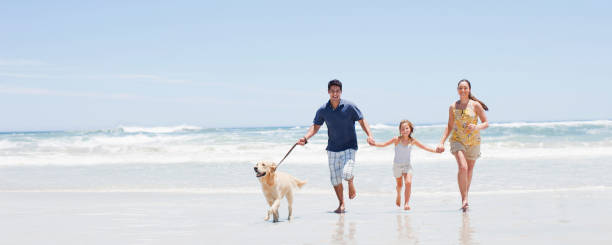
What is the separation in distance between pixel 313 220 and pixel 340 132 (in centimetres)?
113

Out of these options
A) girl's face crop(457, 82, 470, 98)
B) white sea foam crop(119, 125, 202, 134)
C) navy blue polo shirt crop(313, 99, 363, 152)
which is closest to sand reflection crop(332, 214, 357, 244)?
navy blue polo shirt crop(313, 99, 363, 152)

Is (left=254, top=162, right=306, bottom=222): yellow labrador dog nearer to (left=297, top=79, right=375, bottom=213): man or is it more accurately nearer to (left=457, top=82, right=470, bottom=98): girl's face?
(left=297, top=79, right=375, bottom=213): man

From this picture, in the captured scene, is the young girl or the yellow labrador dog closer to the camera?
the yellow labrador dog

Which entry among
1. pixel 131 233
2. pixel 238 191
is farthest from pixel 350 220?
pixel 238 191

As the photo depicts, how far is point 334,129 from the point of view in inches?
254

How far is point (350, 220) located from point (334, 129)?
115 centimetres

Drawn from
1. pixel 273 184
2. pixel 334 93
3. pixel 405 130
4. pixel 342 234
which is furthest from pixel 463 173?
pixel 273 184

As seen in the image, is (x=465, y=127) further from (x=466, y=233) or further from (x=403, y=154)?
(x=466, y=233)

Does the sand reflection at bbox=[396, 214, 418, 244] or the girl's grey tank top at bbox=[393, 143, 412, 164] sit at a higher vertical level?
the girl's grey tank top at bbox=[393, 143, 412, 164]

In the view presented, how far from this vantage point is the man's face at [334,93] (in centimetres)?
632

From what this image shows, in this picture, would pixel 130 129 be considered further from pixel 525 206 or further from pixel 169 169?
pixel 525 206

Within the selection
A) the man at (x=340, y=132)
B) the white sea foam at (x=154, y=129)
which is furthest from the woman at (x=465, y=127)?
the white sea foam at (x=154, y=129)

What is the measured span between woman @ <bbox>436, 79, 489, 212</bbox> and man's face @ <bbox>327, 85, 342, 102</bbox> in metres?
1.37

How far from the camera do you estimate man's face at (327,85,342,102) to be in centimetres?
632
